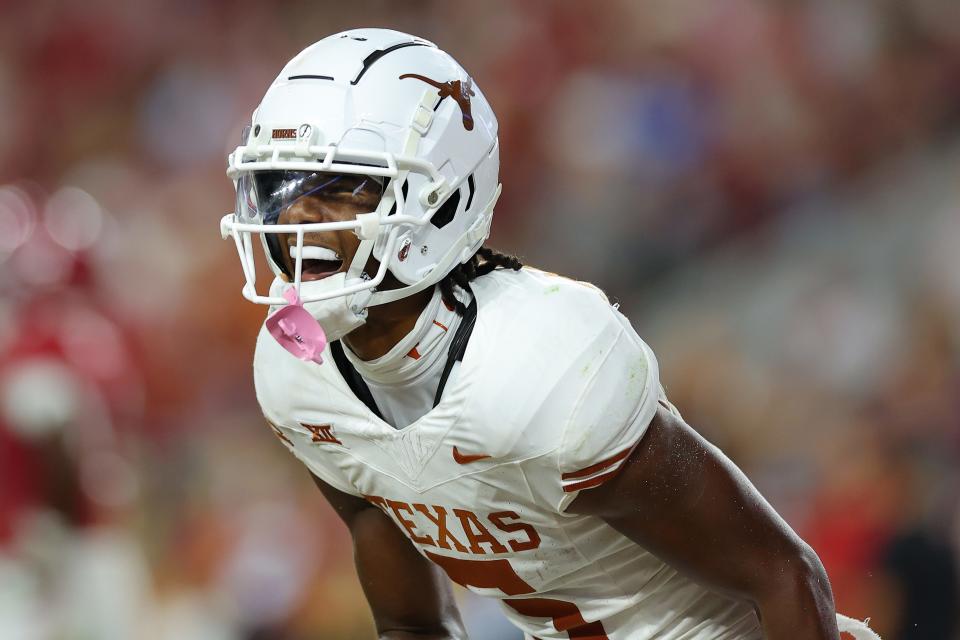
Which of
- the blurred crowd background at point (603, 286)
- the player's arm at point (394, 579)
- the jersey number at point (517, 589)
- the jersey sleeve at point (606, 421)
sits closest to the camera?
the jersey sleeve at point (606, 421)

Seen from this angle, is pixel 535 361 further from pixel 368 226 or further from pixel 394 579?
pixel 394 579

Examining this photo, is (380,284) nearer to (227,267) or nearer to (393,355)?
(393,355)

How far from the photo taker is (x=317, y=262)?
4.23 feet

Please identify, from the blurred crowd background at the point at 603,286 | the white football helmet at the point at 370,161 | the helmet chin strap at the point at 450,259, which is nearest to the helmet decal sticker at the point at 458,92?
the white football helmet at the point at 370,161

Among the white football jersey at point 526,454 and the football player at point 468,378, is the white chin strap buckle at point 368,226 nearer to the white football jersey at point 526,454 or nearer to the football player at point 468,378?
the football player at point 468,378

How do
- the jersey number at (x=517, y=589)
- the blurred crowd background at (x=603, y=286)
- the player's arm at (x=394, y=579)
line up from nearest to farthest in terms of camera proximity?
the jersey number at (x=517, y=589) < the player's arm at (x=394, y=579) < the blurred crowd background at (x=603, y=286)

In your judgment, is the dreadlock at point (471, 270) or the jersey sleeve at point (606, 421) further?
the dreadlock at point (471, 270)

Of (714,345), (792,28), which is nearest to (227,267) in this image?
(714,345)

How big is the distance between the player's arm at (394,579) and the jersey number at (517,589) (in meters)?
0.15

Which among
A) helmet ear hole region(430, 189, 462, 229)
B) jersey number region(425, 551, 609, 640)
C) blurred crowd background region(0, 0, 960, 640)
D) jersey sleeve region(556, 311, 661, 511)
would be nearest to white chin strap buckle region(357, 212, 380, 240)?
helmet ear hole region(430, 189, 462, 229)

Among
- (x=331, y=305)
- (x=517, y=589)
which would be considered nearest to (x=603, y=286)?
(x=517, y=589)

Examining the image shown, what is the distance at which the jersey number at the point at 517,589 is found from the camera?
144cm

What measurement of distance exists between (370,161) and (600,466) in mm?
388

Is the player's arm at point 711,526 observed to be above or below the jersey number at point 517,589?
above
